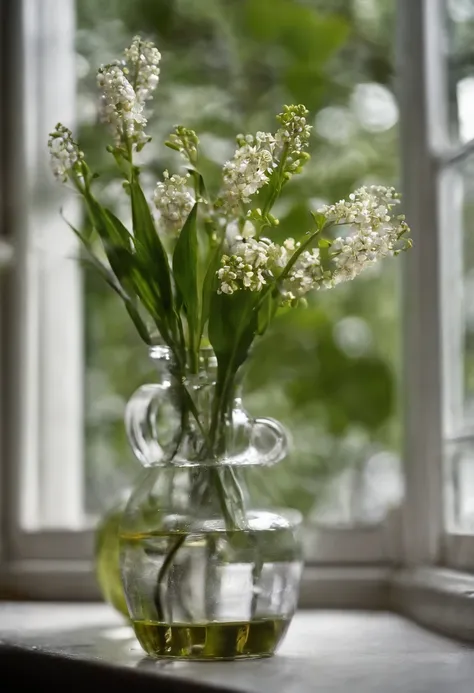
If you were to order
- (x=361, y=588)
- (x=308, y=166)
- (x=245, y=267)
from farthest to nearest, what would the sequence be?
(x=308, y=166) → (x=361, y=588) → (x=245, y=267)

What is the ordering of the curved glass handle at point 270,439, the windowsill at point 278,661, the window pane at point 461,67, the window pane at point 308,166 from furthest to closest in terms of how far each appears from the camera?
the window pane at point 308,166 → the window pane at point 461,67 → the curved glass handle at point 270,439 → the windowsill at point 278,661

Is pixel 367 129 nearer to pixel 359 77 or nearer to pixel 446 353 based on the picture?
pixel 359 77

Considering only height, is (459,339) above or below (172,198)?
below

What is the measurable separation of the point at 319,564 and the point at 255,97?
2.45 feet

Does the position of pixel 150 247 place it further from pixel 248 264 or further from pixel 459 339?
pixel 459 339

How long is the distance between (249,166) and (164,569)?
40 centimetres

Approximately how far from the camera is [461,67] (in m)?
1.45

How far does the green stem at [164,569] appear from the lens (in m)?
1.11

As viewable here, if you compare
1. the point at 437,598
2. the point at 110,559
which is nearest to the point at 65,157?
the point at 110,559

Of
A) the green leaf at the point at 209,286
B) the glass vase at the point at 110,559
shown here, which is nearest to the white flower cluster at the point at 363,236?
the green leaf at the point at 209,286

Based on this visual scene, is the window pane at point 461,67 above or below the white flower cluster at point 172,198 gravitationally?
above

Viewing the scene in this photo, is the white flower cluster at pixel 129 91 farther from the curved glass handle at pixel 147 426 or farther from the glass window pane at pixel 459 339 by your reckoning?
the glass window pane at pixel 459 339

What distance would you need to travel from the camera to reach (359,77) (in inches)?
71.3

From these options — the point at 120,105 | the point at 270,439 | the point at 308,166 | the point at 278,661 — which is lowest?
the point at 278,661
